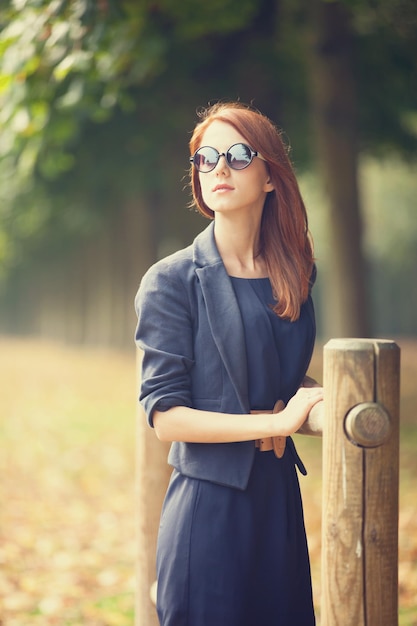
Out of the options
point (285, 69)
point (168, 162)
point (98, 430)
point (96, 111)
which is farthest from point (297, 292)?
point (168, 162)

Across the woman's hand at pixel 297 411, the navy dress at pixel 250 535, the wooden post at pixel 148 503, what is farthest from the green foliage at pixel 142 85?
the woman's hand at pixel 297 411

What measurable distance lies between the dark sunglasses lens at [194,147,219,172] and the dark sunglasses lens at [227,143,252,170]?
0.04 meters

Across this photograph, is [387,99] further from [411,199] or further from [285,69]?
[411,199]

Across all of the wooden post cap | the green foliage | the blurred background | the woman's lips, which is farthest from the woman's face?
the green foliage

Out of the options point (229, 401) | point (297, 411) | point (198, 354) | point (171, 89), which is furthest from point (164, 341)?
point (171, 89)

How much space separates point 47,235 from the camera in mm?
23266

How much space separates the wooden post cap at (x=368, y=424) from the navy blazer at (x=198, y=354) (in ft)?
1.31

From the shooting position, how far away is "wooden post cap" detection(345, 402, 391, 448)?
201 centimetres

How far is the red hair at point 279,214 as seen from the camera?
2.46m

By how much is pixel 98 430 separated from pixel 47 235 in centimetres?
1302

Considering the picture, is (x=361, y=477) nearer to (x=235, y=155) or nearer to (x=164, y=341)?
(x=164, y=341)

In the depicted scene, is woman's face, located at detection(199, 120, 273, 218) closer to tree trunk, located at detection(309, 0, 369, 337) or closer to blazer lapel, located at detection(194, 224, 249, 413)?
blazer lapel, located at detection(194, 224, 249, 413)

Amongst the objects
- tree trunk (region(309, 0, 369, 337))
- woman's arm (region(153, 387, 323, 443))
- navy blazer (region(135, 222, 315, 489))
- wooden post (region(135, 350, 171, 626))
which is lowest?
wooden post (region(135, 350, 171, 626))

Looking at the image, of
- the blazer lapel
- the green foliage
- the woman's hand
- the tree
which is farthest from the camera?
the tree
